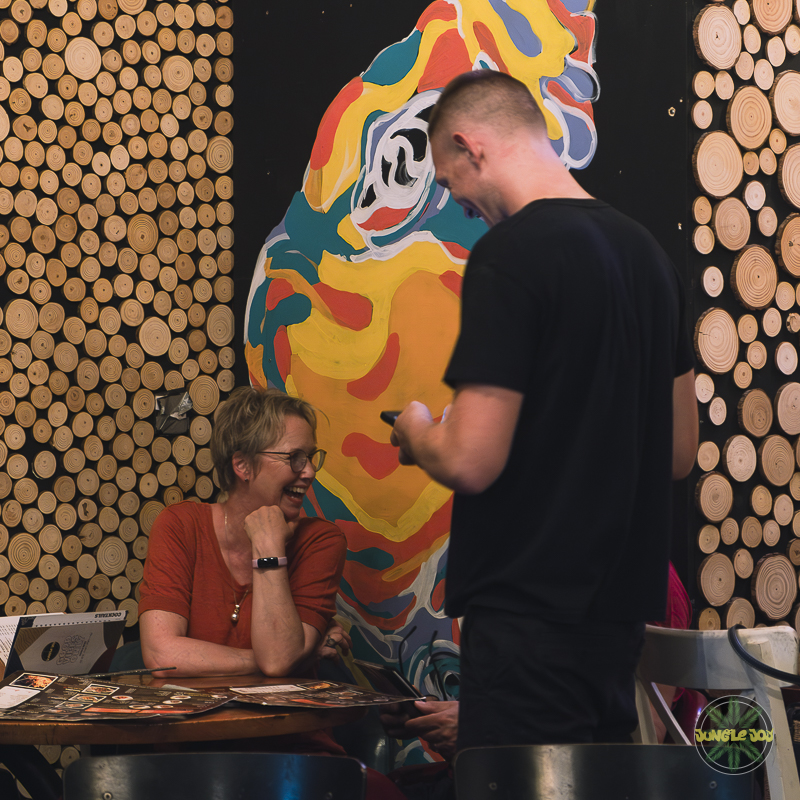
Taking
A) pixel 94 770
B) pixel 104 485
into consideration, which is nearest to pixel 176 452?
pixel 104 485

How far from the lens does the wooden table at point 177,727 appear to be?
167cm

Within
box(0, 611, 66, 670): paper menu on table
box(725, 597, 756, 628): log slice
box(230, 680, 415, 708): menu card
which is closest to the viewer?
box(230, 680, 415, 708): menu card

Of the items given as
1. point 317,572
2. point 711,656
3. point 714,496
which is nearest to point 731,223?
point 714,496

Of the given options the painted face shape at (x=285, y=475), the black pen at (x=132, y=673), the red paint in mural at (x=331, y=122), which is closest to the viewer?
the black pen at (x=132, y=673)

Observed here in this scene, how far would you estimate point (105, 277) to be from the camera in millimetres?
3457

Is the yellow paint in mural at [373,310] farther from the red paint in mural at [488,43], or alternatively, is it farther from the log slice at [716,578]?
the log slice at [716,578]

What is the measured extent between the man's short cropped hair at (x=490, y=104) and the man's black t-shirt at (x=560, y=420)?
211mm

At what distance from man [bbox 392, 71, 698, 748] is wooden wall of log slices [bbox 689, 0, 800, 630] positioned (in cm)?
98

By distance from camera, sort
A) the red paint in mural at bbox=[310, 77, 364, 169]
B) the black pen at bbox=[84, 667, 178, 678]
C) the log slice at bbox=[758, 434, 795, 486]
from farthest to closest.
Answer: the red paint in mural at bbox=[310, 77, 364, 169], the log slice at bbox=[758, 434, 795, 486], the black pen at bbox=[84, 667, 178, 678]

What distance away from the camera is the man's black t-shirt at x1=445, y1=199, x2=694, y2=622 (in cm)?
140

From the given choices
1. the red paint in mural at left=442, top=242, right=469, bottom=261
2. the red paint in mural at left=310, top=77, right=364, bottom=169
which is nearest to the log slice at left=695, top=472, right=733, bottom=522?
the red paint in mural at left=442, top=242, right=469, bottom=261

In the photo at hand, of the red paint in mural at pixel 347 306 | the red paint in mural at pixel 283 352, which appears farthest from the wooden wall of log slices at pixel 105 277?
the red paint in mural at pixel 347 306

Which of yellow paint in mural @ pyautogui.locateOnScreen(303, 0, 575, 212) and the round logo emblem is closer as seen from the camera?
the round logo emblem

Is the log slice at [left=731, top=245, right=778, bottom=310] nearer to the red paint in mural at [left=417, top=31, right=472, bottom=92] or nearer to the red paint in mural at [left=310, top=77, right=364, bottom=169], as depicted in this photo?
the red paint in mural at [left=417, top=31, right=472, bottom=92]
